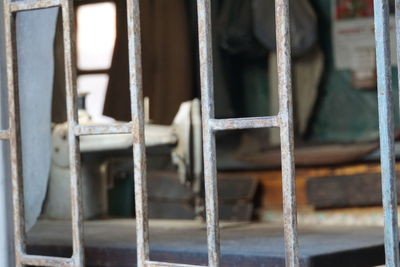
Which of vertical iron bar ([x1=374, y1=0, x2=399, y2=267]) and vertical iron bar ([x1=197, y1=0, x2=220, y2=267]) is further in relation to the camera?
vertical iron bar ([x1=197, y1=0, x2=220, y2=267])

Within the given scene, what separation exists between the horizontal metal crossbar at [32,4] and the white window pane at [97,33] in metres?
3.62

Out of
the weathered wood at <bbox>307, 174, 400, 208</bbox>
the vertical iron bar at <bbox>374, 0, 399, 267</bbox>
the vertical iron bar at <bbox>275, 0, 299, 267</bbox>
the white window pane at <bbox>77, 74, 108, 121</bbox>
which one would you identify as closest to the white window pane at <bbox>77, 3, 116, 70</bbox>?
the white window pane at <bbox>77, 74, 108, 121</bbox>

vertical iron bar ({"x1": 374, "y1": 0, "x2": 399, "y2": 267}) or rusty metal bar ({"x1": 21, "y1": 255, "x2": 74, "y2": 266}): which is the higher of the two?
vertical iron bar ({"x1": 374, "y1": 0, "x2": 399, "y2": 267})

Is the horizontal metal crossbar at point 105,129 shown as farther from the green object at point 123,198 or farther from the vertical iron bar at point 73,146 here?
the green object at point 123,198

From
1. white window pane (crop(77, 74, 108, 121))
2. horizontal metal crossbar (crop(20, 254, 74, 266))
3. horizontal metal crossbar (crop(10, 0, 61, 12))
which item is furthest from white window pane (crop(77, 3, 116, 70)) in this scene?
horizontal metal crossbar (crop(20, 254, 74, 266))

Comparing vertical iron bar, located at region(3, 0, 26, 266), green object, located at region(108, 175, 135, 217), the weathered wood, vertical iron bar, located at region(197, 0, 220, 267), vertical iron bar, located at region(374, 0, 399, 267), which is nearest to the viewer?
vertical iron bar, located at region(374, 0, 399, 267)

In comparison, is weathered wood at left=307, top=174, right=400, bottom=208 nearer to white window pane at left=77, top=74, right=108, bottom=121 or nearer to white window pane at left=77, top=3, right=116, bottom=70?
white window pane at left=77, top=74, right=108, bottom=121

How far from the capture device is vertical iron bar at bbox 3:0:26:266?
2.42 meters

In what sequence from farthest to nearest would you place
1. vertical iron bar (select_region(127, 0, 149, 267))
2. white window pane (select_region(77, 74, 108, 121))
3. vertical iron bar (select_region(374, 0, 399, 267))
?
white window pane (select_region(77, 74, 108, 121))
vertical iron bar (select_region(127, 0, 149, 267))
vertical iron bar (select_region(374, 0, 399, 267))

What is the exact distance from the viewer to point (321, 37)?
6152mm

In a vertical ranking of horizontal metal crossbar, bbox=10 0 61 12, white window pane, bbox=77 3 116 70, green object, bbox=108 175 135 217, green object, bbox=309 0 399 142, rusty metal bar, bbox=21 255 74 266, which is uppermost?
white window pane, bbox=77 3 116 70

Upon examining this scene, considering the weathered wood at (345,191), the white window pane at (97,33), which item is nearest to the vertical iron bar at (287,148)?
the weathered wood at (345,191)

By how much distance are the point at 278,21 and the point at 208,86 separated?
0.23m

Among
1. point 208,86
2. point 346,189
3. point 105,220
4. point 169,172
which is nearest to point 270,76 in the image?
point 169,172
